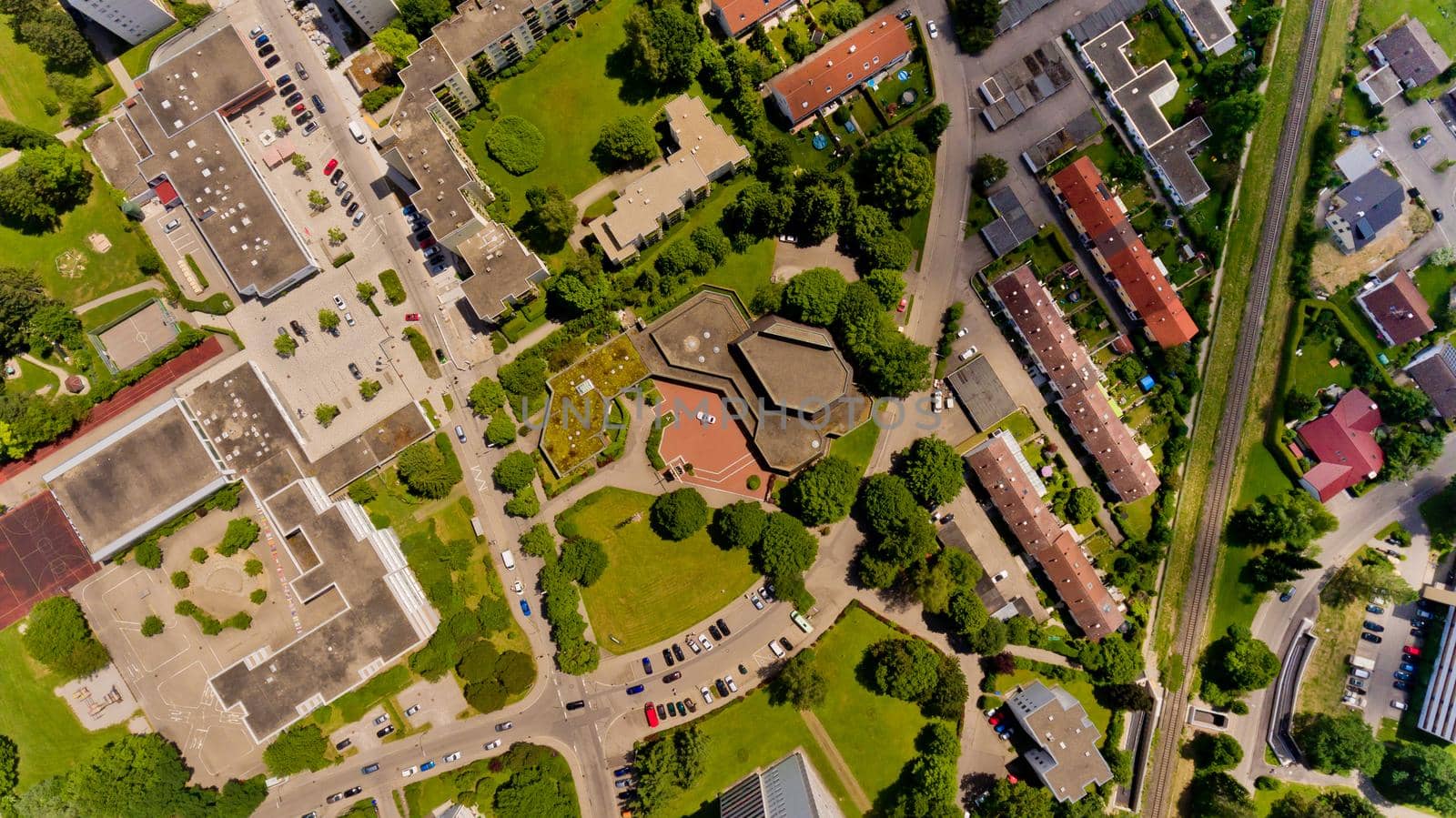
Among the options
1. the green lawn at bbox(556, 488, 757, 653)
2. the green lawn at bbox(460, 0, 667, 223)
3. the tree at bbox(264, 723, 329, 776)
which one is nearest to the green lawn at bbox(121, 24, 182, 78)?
the green lawn at bbox(460, 0, 667, 223)

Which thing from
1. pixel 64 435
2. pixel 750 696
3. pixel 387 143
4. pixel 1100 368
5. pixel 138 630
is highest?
pixel 387 143

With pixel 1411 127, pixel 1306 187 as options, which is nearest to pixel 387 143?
pixel 1306 187

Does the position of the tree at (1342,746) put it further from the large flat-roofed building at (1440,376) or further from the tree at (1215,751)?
the large flat-roofed building at (1440,376)

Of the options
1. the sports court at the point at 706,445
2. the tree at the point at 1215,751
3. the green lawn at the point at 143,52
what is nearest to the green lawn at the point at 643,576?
the sports court at the point at 706,445

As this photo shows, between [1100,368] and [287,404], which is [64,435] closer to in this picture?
[287,404]

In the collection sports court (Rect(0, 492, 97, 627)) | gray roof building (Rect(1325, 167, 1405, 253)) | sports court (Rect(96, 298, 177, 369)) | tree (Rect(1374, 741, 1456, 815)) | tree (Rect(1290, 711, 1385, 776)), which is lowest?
tree (Rect(1374, 741, 1456, 815))

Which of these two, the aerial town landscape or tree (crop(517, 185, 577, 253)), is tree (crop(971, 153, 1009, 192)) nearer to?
the aerial town landscape

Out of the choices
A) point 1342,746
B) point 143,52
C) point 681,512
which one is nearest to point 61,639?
point 143,52
